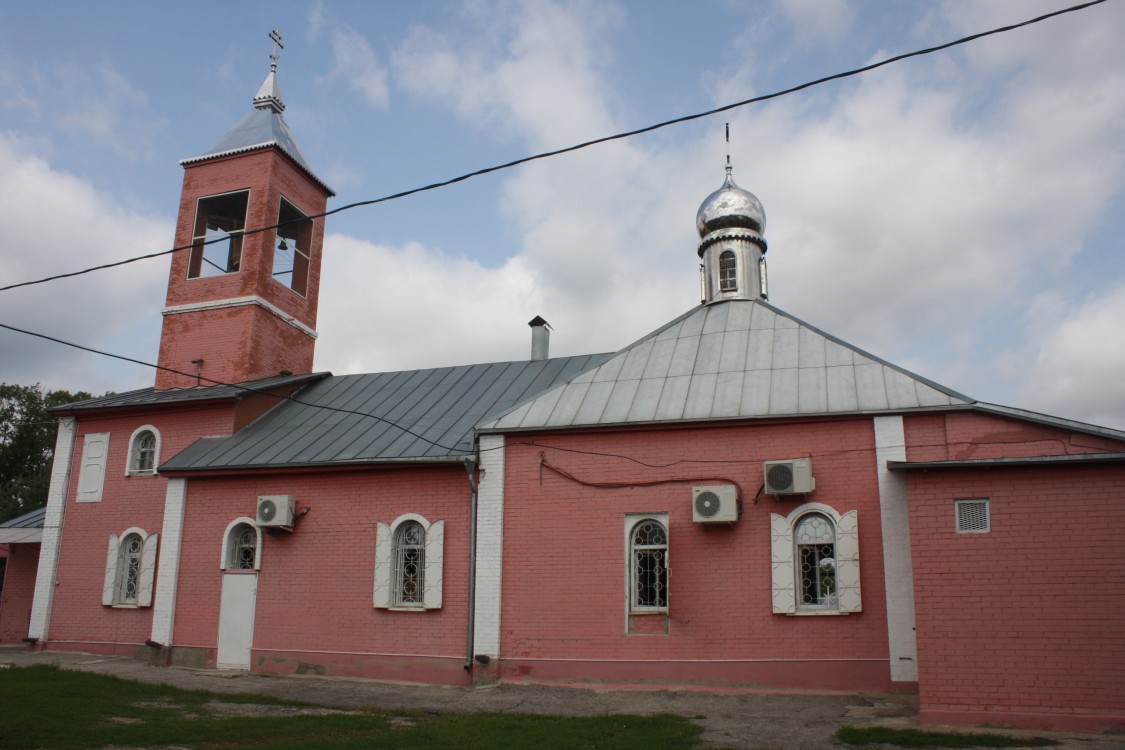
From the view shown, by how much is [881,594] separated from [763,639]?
148cm

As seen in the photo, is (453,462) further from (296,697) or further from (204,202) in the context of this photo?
(204,202)

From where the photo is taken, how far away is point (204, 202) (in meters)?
19.0

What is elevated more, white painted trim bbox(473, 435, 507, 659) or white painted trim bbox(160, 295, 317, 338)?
white painted trim bbox(160, 295, 317, 338)

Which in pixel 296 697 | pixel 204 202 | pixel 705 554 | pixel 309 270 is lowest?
pixel 296 697

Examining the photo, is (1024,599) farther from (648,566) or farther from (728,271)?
(728,271)

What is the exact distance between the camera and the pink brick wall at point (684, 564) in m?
10.9

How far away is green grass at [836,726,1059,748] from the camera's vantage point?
7898mm

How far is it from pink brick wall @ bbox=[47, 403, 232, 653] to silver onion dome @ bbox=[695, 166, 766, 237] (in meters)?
8.87

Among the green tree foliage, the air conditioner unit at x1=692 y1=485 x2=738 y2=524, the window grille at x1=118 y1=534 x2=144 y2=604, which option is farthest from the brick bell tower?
the green tree foliage

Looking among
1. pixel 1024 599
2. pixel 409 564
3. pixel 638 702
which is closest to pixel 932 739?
pixel 1024 599

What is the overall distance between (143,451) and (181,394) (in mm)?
1202

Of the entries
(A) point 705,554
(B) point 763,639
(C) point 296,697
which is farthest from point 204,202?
(B) point 763,639

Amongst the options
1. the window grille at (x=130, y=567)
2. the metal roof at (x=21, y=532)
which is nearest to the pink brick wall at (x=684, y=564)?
the window grille at (x=130, y=567)

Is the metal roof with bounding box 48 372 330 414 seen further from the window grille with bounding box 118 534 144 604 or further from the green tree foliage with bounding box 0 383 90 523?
the green tree foliage with bounding box 0 383 90 523
